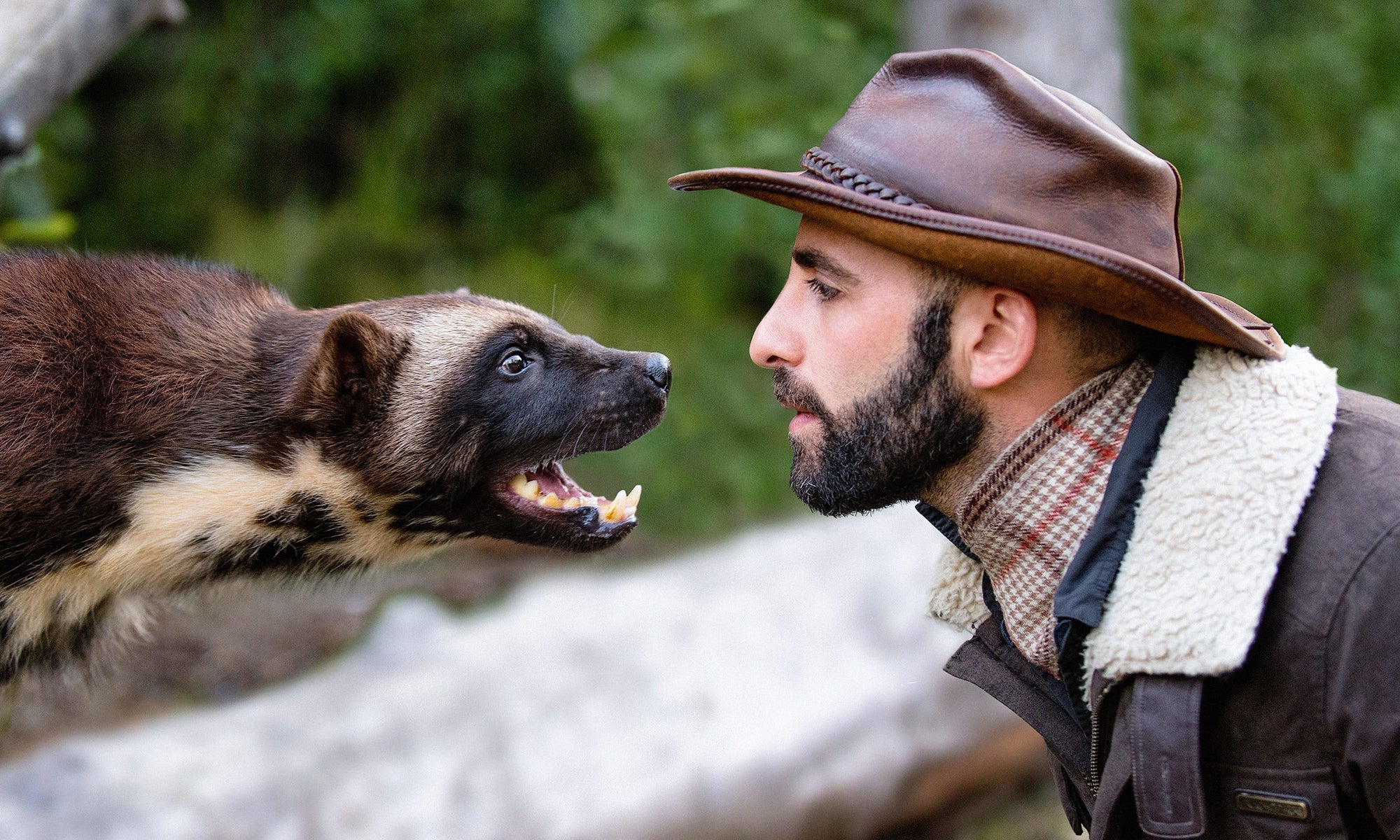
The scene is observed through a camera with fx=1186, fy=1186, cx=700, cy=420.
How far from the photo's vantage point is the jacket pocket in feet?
5.75

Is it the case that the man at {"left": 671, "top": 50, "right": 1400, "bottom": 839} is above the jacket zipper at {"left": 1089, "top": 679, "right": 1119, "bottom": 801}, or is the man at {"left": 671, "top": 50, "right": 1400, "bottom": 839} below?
above

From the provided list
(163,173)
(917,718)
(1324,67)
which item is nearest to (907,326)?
(917,718)

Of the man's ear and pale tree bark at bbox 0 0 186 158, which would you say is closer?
the man's ear

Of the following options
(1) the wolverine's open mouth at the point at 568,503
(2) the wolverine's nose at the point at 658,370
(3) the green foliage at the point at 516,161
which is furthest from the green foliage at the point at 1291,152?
(1) the wolverine's open mouth at the point at 568,503

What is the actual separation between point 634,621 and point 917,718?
1.17m

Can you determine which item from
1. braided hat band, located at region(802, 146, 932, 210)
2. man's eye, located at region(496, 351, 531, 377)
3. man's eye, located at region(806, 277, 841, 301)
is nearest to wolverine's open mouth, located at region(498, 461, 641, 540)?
man's eye, located at region(496, 351, 531, 377)

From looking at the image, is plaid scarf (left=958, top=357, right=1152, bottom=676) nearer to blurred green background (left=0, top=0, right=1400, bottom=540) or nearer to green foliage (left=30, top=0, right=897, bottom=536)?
blurred green background (left=0, top=0, right=1400, bottom=540)

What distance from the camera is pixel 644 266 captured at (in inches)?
262

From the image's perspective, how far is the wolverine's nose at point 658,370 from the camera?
2.98 m

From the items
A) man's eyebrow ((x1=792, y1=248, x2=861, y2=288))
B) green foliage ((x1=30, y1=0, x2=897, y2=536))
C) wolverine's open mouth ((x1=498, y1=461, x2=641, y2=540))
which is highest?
man's eyebrow ((x1=792, y1=248, x2=861, y2=288))

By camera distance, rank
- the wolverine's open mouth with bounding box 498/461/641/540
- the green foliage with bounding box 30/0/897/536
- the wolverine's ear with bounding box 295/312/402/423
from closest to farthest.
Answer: the wolverine's ear with bounding box 295/312/402/423, the wolverine's open mouth with bounding box 498/461/641/540, the green foliage with bounding box 30/0/897/536

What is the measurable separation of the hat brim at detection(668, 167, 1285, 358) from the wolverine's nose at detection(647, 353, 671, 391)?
0.95 metres

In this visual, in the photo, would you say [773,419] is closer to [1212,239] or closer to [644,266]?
[644,266]

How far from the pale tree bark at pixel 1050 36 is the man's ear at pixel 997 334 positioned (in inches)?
151
